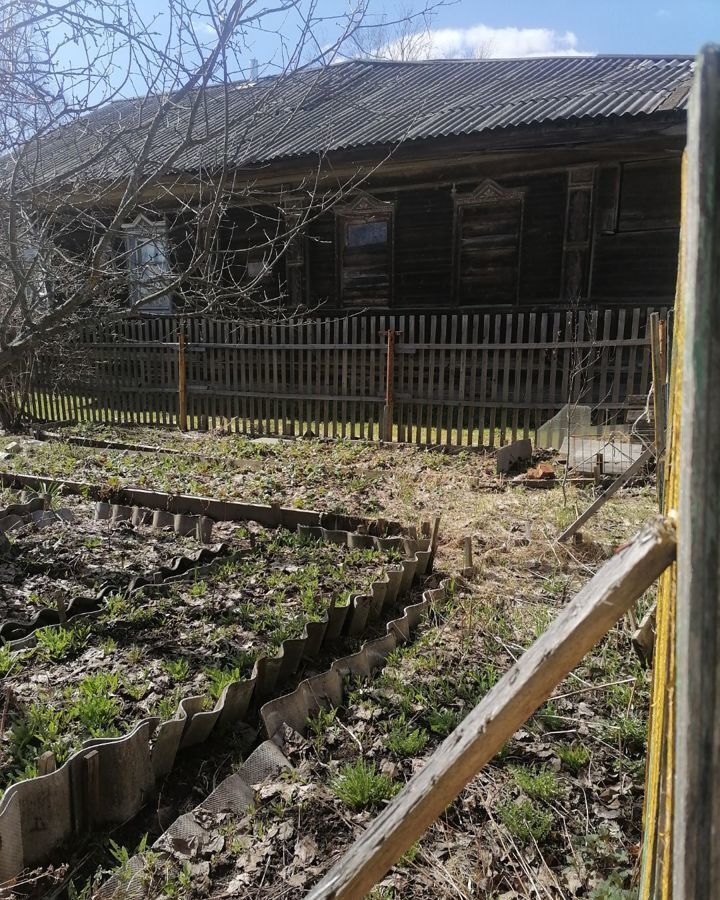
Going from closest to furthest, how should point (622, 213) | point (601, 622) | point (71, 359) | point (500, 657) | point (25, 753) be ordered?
Answer: point (601, 622)
point (25, 753)
point (500, 657)
point (622, 213)
point (71, 359)

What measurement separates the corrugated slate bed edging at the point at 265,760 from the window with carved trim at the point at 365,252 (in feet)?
31.5

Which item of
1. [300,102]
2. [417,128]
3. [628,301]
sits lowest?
[628,301]

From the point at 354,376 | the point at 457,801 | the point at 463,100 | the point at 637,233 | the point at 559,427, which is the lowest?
the point at 457,801

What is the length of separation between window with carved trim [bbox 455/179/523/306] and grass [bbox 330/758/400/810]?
9792 mm

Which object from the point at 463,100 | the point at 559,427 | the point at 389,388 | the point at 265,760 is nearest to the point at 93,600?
the point at 265,760

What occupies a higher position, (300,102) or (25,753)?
(300,102)

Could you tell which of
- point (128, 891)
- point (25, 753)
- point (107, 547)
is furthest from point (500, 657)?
point (107, 547)

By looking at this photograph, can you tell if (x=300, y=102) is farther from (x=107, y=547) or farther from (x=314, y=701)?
(x=314, y=701)

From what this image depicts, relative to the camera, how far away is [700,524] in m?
0.77

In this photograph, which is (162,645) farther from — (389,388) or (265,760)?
(389,388)

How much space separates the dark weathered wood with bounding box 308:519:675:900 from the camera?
911 mm

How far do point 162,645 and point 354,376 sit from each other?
6.25m

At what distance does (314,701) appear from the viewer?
97.8 inches

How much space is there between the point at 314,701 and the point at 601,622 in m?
1.80
